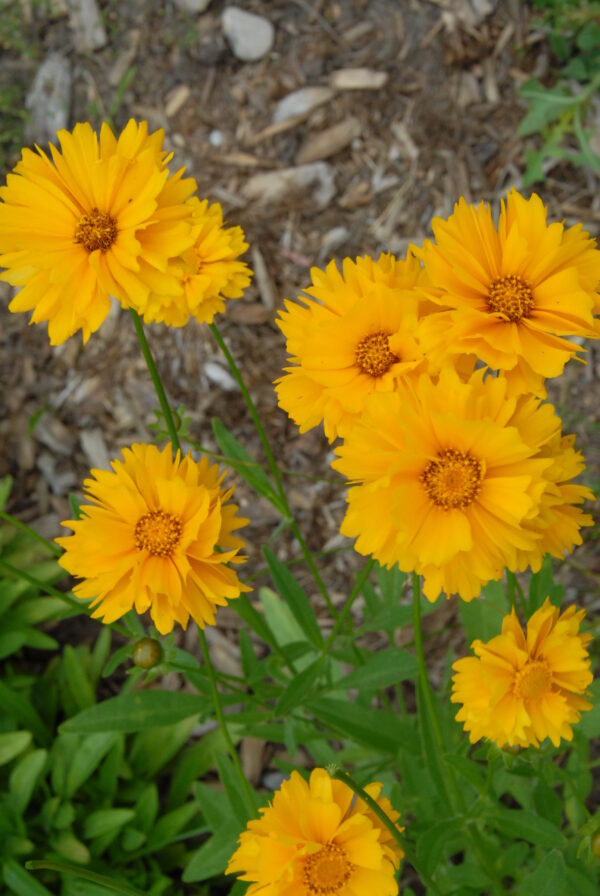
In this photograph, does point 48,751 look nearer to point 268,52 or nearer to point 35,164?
point 35,164

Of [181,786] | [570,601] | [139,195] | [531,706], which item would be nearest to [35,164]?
[139,195]

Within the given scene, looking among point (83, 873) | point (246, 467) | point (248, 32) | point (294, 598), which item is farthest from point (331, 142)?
point (83, 873)

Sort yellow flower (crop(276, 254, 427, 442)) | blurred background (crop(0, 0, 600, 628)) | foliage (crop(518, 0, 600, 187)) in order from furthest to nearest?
blurred background (crop(0, 0, 600, 628)) → foliage (crop(518, 0, 600, 187)) → yellow flower (crop(276, 254, 427, 442))

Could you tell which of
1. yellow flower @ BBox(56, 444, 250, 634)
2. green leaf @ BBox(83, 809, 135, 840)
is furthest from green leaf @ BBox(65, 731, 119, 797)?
yellow flower @ BBox(56, 444, 250, 634)

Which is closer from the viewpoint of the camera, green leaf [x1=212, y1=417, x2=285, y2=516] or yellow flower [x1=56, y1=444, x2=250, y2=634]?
yellow flower [x1=56, y1=444, x2=250, y2=634]

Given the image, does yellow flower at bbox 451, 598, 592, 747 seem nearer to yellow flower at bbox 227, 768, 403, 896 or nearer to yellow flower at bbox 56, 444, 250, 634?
yellow flower at bbox 227, 768, 403, 896

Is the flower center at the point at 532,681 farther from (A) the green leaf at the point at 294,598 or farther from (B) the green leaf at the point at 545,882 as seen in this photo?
(A) the green leaf at the point at 294,598
